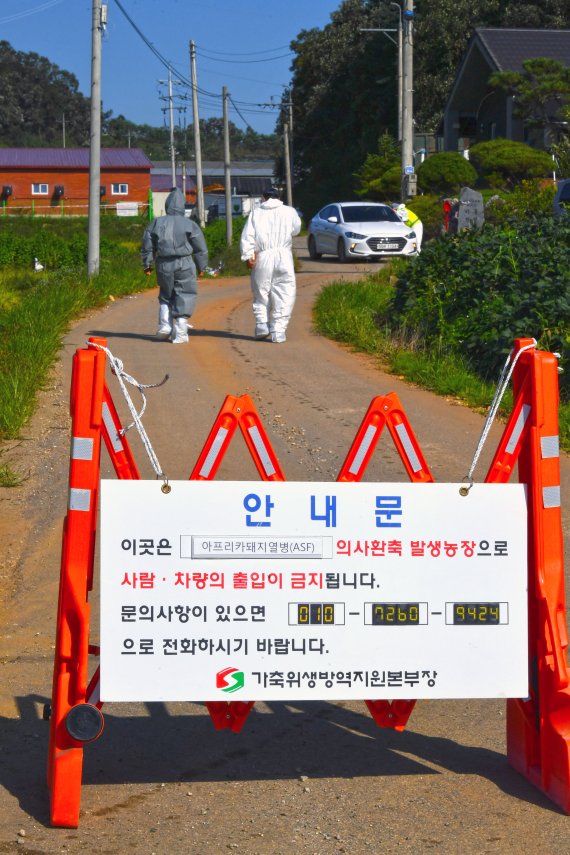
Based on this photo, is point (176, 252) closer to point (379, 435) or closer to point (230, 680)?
point (379, 435)

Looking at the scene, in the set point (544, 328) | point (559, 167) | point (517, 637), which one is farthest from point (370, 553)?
point (559, 167)

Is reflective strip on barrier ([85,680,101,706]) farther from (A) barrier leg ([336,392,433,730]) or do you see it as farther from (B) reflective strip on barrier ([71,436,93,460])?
(A) barrier leg ([336,392,433,730])

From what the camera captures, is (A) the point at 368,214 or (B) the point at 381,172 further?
(B) the point at 381,172

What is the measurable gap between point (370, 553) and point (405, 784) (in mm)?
870

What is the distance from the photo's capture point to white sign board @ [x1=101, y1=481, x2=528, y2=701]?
3957 millimetres

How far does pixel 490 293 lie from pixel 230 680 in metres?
9.76

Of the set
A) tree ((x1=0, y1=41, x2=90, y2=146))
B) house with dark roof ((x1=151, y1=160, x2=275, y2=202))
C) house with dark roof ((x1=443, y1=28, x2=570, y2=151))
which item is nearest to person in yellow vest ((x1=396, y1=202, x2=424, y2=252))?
house with dark roof ((x1=443, y1=28, x2=570, y2=151))

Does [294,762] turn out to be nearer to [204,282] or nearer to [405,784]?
[405,784]

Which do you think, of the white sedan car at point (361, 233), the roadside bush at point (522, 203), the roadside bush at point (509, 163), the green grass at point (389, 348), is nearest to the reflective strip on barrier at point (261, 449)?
the green grass at point (389, 348)

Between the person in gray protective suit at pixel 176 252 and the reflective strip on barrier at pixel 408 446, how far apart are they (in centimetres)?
1034

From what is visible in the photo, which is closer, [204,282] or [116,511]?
[116,511]

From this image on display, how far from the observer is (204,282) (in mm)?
25953

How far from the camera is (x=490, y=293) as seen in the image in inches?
520

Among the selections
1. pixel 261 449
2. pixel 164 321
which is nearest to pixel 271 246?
pixel 164 321
